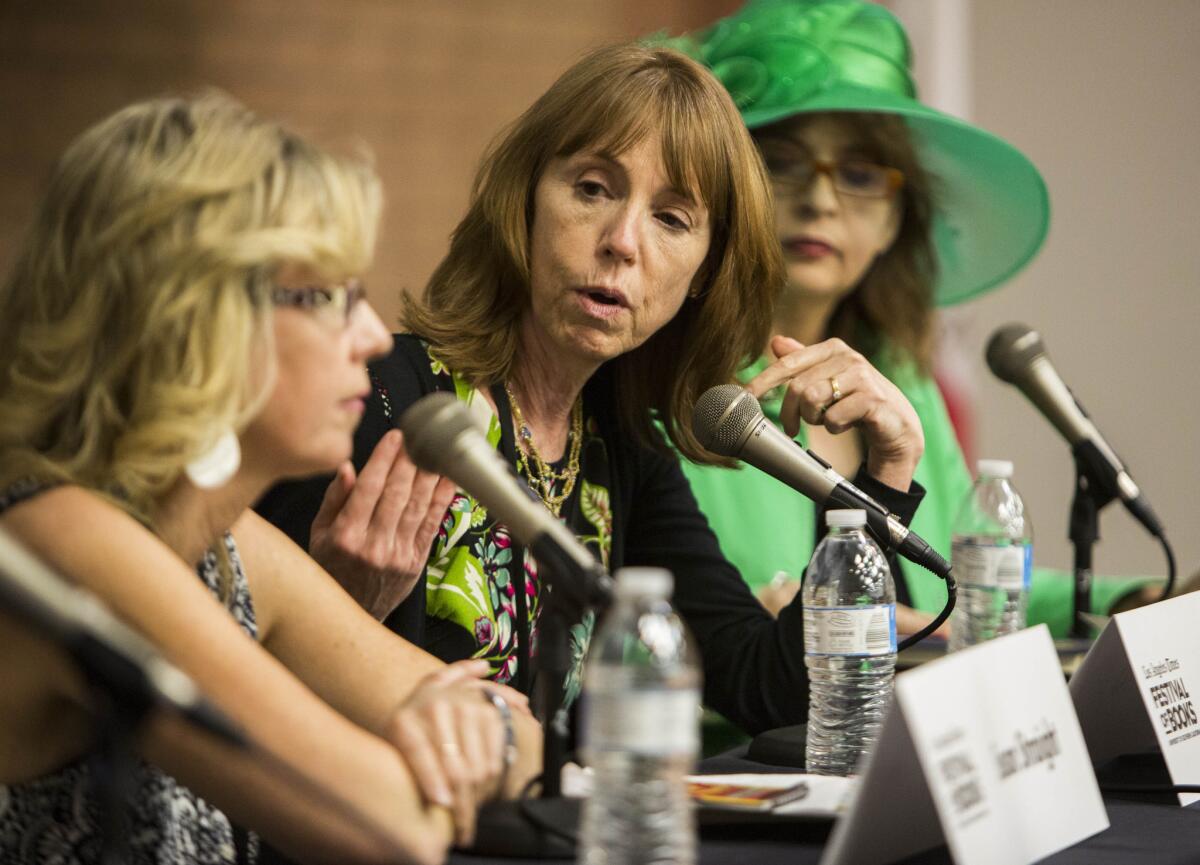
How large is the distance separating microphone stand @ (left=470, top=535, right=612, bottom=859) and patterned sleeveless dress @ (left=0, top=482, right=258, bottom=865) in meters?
0.26

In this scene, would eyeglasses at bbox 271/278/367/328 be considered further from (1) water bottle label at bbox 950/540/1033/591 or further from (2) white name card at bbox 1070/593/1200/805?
(1) water bottle label at bbox 950/540/1033/591

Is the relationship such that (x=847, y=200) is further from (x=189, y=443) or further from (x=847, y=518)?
(x=189, y=443)

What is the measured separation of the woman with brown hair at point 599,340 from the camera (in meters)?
1.75

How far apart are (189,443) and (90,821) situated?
0.32 meters

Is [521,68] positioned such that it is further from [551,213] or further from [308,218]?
[308,218]

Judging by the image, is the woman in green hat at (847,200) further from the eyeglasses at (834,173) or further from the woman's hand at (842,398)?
the woman's hand at (842,398)

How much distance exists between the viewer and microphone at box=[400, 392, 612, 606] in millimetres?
1087

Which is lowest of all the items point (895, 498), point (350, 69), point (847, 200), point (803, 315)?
point (895, 498)

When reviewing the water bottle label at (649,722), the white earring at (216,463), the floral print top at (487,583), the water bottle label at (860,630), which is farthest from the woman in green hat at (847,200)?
the water bottle label at (649,722)

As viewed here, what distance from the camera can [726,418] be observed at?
1557mm

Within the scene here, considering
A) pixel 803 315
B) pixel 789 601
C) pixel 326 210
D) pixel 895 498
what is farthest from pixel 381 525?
pixel 803 315

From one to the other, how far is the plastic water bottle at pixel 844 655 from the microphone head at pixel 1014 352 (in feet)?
2.02

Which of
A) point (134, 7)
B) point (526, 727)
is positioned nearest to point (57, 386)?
point (526, 727)

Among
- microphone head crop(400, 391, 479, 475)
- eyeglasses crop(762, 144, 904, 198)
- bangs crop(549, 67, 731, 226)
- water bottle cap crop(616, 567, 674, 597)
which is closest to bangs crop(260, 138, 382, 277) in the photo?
microphone head crop(400, 391, 479, 475)
